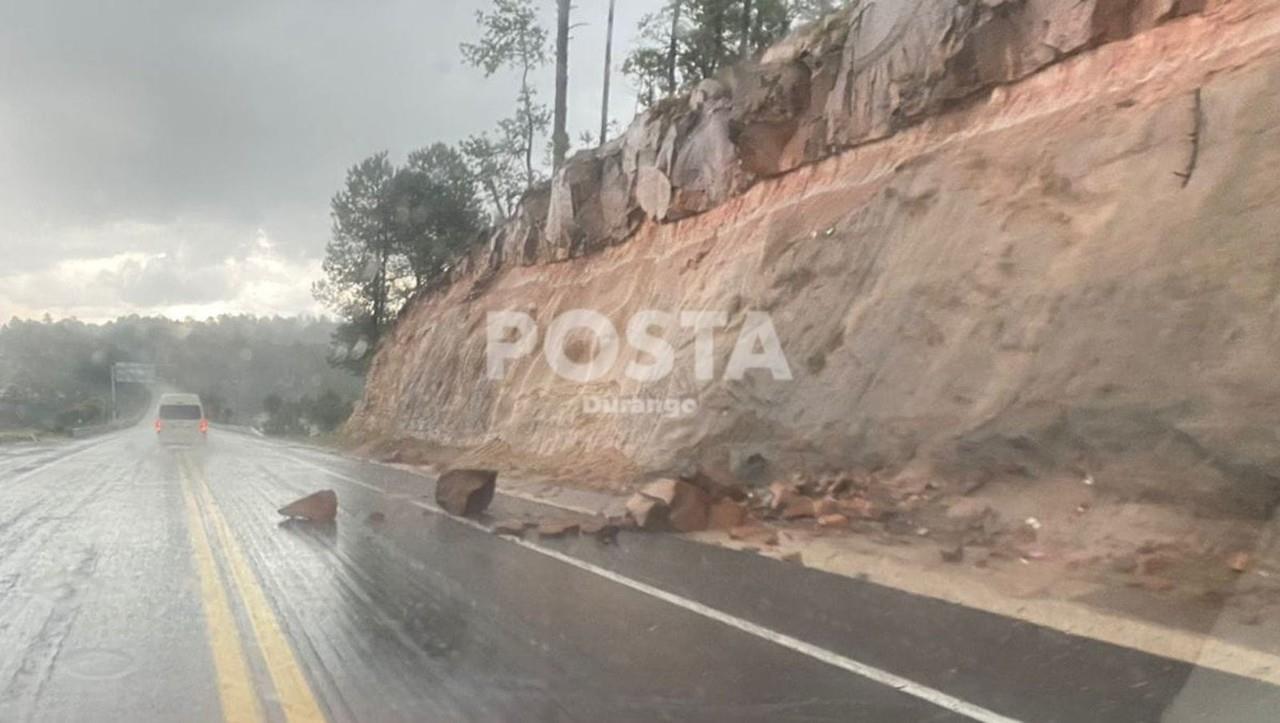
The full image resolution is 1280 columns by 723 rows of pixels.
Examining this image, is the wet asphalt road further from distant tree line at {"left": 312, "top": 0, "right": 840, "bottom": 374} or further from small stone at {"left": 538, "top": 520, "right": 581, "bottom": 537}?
distant tree line at {"left": 312, "top": 0, "right": 840, "bottom": 374}

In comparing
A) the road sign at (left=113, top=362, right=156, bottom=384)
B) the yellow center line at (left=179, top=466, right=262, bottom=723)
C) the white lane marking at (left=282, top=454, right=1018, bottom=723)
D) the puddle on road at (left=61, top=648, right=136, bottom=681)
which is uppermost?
the road sign at (left=113, top=362, right=156, bottom=384)

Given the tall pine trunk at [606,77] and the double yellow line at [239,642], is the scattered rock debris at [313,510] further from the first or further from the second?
the tall pine trunk at [606,77]

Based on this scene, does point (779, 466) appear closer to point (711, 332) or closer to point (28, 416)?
point (711, 332)

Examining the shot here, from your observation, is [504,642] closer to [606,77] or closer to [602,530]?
[602,530]

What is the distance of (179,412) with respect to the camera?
37.8 m

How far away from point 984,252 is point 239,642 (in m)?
9.89

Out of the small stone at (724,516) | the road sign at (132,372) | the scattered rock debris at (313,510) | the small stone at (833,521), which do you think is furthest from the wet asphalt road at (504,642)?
the road sign at (132,372)

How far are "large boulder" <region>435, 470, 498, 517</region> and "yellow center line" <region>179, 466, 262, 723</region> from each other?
4.23m

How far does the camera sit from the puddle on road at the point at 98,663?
6648mm

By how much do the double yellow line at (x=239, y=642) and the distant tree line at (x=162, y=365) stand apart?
61.9 meters

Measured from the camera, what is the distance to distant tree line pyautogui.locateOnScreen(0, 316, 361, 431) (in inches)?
3236

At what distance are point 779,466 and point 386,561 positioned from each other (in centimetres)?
637

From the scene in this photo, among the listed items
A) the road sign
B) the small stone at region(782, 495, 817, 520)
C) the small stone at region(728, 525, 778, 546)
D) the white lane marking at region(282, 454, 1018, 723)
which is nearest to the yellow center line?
the white lane marking at region(282, 454, 1018, 723)

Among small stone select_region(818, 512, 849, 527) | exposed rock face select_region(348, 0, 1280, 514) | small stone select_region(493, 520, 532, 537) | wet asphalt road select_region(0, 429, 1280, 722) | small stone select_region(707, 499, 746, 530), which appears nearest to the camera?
wet asphalt road select_region(0, 429, 1280, 722)
